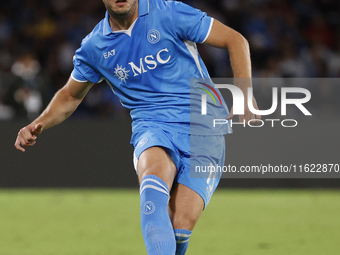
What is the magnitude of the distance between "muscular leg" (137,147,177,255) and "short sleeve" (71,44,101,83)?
0.83 metres

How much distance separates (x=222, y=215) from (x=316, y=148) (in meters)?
2.18

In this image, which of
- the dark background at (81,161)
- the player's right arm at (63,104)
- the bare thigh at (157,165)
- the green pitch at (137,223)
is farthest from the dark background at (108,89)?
the bare thigh at (157,165)

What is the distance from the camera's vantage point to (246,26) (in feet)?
37.1

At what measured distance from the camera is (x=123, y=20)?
3.78 metres

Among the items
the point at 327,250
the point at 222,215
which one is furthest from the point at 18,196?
the point at 327,250

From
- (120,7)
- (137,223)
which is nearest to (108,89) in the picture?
(137,223)

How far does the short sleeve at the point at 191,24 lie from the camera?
369cm

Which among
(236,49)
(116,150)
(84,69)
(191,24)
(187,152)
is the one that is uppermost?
(191,24)

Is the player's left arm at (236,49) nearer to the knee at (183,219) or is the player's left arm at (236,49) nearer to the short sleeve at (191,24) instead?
the short sleeve at (191,24)

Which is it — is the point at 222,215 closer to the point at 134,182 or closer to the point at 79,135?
the point at 134,182

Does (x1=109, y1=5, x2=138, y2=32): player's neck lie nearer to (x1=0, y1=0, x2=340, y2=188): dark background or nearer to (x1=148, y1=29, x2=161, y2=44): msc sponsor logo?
(x1=148, y1=29, x2=161, y2=44): msc sponsor logo

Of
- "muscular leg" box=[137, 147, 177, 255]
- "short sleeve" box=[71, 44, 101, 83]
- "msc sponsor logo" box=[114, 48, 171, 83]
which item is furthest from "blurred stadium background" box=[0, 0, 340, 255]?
"msc sponsor logo" box=[114, 48, 171, 83]

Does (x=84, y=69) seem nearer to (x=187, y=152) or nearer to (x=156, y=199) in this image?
(x=187, y=152)

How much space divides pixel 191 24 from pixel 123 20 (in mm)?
451
